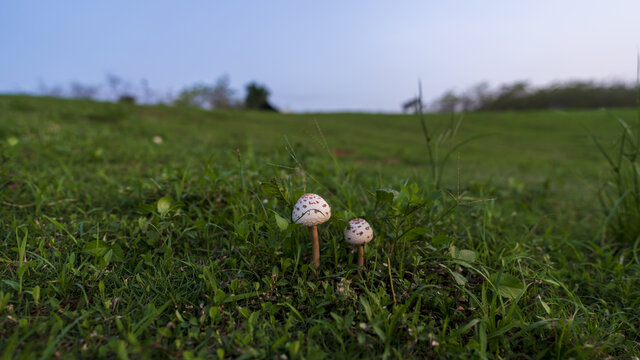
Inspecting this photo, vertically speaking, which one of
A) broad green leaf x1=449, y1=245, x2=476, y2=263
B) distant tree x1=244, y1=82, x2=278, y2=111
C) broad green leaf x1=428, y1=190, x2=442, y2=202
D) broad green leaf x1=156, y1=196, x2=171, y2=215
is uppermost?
distant tree x1=244, y1=82, x2=278, y2=111

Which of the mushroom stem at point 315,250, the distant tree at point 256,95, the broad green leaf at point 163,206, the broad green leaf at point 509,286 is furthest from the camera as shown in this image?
the distant tree at point 256,95

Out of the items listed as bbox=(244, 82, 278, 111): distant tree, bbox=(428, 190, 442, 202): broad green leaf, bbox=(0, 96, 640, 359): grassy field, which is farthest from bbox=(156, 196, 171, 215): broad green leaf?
bbox=(244, 82, 278, 111): distant tree

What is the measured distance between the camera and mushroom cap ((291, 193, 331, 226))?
148 centimetres

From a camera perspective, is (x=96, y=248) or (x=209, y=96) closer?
(x=96, y=248)

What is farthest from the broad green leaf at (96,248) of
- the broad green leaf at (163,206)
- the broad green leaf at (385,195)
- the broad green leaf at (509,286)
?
the broad green leaf at (509,286)

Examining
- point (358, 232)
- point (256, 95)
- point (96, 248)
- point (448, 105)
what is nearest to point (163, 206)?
point (96, 248)

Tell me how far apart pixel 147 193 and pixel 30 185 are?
33.7 inches

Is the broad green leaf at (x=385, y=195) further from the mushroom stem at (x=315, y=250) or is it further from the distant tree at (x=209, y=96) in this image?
the distant tree at (x=209, y=96)

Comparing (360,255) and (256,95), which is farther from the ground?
(256,95)

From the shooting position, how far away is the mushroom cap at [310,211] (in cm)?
148

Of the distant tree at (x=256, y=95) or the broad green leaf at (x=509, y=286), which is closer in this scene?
the broad green leaf at (x=509, y=286)

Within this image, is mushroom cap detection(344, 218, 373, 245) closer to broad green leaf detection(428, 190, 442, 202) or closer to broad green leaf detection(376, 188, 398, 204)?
broad green leaf detection(376, 188, 398, 204)

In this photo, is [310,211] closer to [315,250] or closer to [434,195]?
[315,250]

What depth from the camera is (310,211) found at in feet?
4.85
